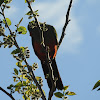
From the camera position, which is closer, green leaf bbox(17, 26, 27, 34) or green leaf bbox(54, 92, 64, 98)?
green leaf bbox(54, 92, 64, 98)

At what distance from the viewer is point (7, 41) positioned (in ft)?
8.79

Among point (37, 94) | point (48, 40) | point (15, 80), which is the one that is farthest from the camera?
point (48, 40)

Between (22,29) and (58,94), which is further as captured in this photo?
(22,29)

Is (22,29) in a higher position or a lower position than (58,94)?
higher

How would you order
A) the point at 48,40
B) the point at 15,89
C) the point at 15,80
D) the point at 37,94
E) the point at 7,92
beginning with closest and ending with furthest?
the point at 7,92 < the point at 37,94 < the point at 15,89 < the point at 15,80 < the point at 48,40

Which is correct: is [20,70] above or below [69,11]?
below

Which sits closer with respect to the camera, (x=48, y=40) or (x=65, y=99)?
(x=65, y=99)

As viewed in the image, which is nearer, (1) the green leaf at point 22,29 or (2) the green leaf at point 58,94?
(2) the green leaf at point 58,94

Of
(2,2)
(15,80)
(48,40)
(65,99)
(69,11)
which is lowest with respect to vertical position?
(65,99)

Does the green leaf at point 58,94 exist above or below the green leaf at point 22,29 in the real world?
below

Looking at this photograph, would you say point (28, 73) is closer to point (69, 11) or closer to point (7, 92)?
point (7, 92)

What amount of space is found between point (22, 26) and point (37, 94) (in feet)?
3.08

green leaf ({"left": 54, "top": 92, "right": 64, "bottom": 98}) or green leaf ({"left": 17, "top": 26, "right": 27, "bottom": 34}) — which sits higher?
green leaf ({"left": 17, "top": 26, "right": 27, "bottom": 34})

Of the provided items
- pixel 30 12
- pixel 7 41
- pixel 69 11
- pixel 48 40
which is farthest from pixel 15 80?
pixel 48 40
